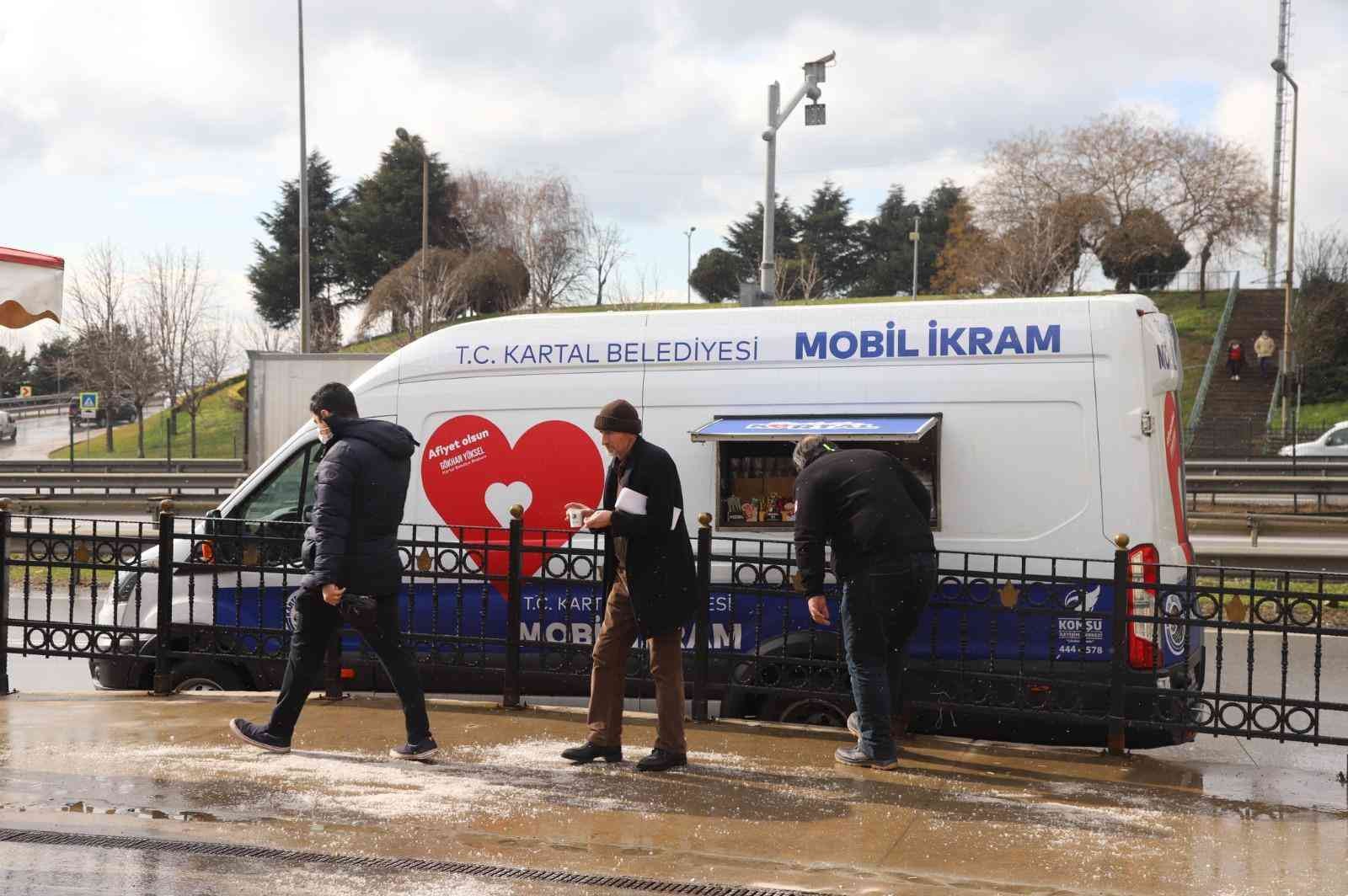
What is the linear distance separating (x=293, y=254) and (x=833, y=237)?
31.3 m

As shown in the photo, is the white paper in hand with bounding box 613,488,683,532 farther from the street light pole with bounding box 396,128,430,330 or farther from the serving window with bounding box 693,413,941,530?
the street light pole with bounding box 396,128,430,330

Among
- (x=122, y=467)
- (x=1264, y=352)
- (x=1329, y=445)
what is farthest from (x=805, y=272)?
(x=122, y=467)

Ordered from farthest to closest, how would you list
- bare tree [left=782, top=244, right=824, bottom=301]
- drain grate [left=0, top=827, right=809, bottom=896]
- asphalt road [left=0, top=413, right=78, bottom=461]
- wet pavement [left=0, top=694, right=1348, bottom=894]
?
bare tree [left=782, top=244, right=824, bottom=301] < asphalt road [left=0, top=413, right=78, bottom=461] < wet pavement [left=0, top=694, right=1348, bottom=894] < drain grate [left=0, top=827, right=809, bottom=896]

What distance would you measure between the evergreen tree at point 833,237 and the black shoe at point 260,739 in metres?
75.0

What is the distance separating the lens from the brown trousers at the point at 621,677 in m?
6.37

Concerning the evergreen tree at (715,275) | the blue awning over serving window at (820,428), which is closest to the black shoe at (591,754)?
the blue awning over serving window at (820,428)

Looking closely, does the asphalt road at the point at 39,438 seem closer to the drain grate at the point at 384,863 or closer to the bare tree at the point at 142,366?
the bare tree at the point at 142,366

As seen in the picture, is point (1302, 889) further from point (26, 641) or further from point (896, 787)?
point (26, 641)

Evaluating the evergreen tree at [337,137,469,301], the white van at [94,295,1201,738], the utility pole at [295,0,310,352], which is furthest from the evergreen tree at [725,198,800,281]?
the white van at [94,295,1201,738]

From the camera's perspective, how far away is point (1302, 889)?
4.84 metres

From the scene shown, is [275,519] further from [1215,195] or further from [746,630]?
[1215,195]

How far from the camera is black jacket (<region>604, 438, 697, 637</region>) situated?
6.23m

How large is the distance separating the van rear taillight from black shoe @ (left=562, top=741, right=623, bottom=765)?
8.71 ft

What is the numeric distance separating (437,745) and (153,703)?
213cm
